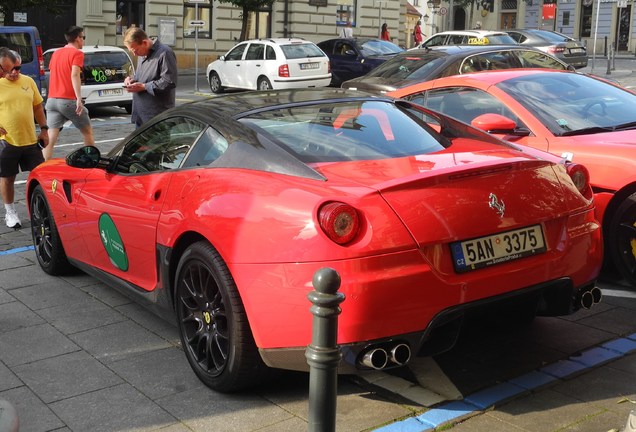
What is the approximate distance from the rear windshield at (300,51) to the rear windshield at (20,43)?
7111 mm

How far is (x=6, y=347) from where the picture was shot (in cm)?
504

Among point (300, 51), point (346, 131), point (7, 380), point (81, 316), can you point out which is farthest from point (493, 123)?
point (300, 51)

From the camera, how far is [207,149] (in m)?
4.71

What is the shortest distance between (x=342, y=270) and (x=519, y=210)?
3.11 ft

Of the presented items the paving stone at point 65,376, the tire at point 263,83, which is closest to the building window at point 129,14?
the tire at point 263,83

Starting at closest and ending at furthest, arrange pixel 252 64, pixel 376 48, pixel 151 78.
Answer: pixel 151 78 < pixel 252 64 < pixel 376 48

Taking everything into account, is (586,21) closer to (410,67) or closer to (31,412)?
(410,67)

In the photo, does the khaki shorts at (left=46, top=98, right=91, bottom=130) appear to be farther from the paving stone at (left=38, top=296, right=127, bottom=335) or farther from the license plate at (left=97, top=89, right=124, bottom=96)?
the license plate at (left=97, top=89, right=124, bottom=96)

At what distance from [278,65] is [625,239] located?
18.4 m

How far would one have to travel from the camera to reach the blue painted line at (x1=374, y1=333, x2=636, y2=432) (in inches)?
154

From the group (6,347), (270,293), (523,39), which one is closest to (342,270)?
(270,293)

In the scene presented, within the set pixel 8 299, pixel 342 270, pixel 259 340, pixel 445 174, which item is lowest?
pixel 8 299

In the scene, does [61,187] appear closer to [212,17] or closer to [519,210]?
[519,210]

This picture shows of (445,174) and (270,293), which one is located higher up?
(445,174)
